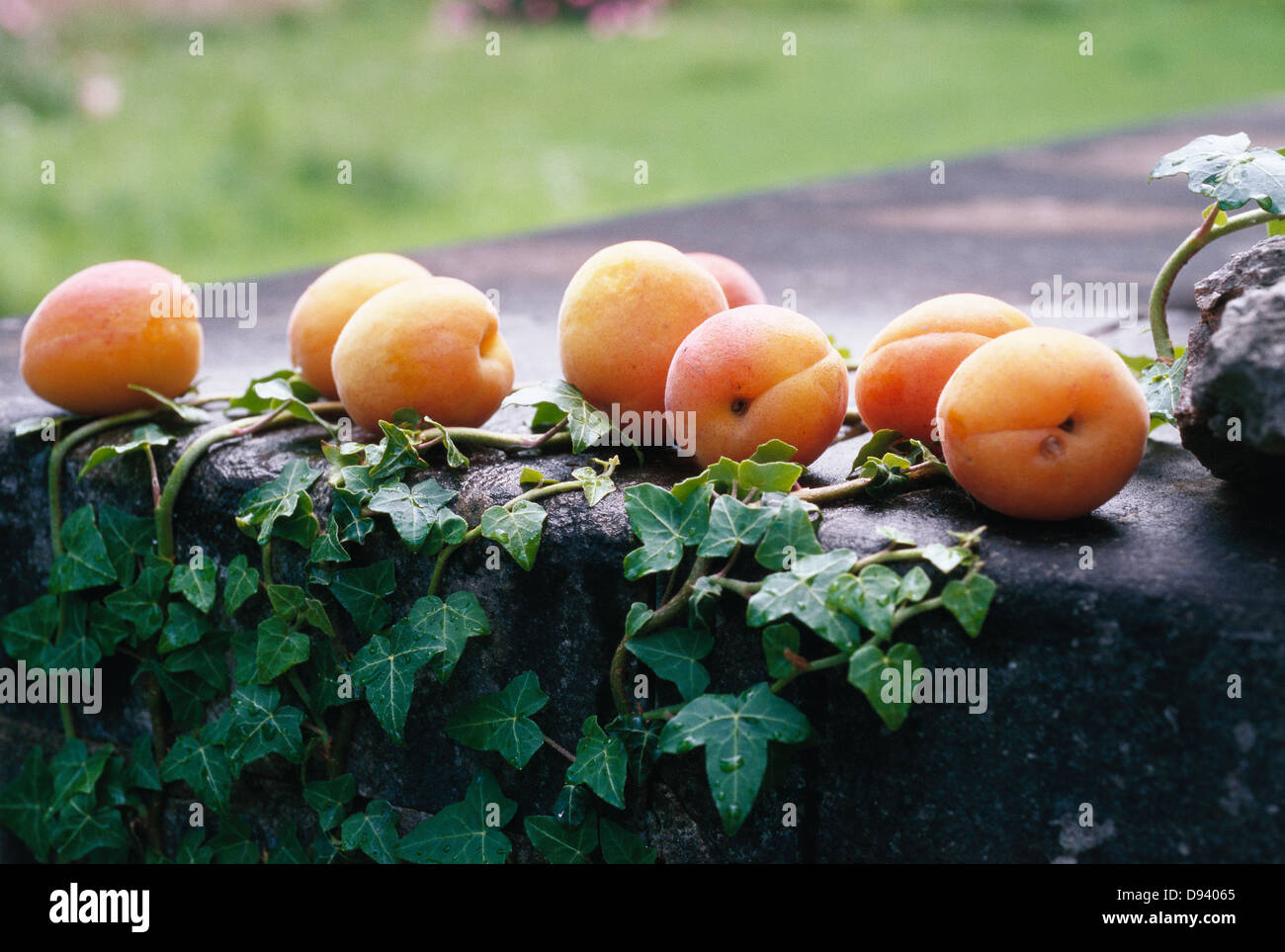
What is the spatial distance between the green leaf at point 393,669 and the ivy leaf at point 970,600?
56 cm

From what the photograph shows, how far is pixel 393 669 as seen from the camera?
1.39 meters

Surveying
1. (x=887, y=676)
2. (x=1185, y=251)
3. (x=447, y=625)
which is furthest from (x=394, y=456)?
(x=1185, y=251)

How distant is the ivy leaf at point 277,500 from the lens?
1475 millimetres

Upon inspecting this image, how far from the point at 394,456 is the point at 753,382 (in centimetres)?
43

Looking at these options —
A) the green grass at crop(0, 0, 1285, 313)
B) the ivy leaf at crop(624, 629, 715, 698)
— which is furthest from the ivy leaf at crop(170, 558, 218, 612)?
the green grass at crop(0, 0, 1285, 313)

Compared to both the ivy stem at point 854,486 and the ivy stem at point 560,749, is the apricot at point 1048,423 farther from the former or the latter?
the ivy stem at point 560,749

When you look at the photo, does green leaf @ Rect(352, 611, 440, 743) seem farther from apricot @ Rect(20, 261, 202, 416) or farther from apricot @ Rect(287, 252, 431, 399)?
apricot @ Rect(20, 261, 202, 416)

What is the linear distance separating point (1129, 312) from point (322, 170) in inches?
230

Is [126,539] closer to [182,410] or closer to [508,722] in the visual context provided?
[182,410]

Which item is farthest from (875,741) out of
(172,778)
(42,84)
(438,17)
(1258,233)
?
(438,17)

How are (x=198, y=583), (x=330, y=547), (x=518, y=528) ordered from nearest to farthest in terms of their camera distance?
(x=518, y=528) → (x=330, y=547) → (x=198, y=583)

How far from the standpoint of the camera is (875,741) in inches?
47.6

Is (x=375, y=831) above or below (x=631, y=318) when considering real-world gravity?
below

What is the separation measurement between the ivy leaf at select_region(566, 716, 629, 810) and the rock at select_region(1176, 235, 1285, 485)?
66cm
